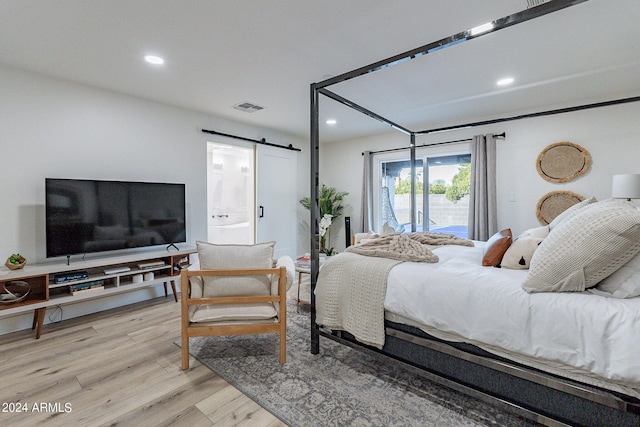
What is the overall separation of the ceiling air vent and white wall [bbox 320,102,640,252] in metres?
2.56

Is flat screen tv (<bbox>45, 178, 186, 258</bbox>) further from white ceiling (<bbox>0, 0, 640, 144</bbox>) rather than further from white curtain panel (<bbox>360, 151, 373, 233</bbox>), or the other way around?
white curtain panel (<bbox>360, 151, 373, 233</bbox>)

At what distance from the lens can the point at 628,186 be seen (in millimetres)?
2785

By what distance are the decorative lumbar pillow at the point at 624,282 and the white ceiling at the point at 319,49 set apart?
1637 millimetres

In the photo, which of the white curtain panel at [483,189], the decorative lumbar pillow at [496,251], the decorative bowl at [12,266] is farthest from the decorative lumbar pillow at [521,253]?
the decorative bowl at [12,266]

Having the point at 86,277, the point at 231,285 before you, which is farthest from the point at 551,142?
the point at 86,277

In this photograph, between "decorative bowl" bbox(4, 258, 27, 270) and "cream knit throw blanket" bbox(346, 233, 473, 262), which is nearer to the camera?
"cream knit throw blanket" bbox(346, 233, 473, 262)

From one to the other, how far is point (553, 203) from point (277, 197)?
13.1 ft

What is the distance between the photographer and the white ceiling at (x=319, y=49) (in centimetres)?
196

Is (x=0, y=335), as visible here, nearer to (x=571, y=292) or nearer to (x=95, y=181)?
(x=95, y=181)

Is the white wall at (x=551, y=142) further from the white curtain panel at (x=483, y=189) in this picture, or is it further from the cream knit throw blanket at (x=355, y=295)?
the cream knit throw blanket at (x=355, y=295)

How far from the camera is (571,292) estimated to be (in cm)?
147

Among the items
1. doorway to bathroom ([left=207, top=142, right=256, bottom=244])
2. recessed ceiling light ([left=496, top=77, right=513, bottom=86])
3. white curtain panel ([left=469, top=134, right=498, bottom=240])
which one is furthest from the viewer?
doorway to bathroom ([left=207, top=142, right=256, bottom=244])

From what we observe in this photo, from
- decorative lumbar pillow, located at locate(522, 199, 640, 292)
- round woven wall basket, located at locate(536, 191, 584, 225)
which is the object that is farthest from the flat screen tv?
round woven wall basket, located at locate(536, 191, 584, 225)

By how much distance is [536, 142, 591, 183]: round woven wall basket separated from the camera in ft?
11.6
